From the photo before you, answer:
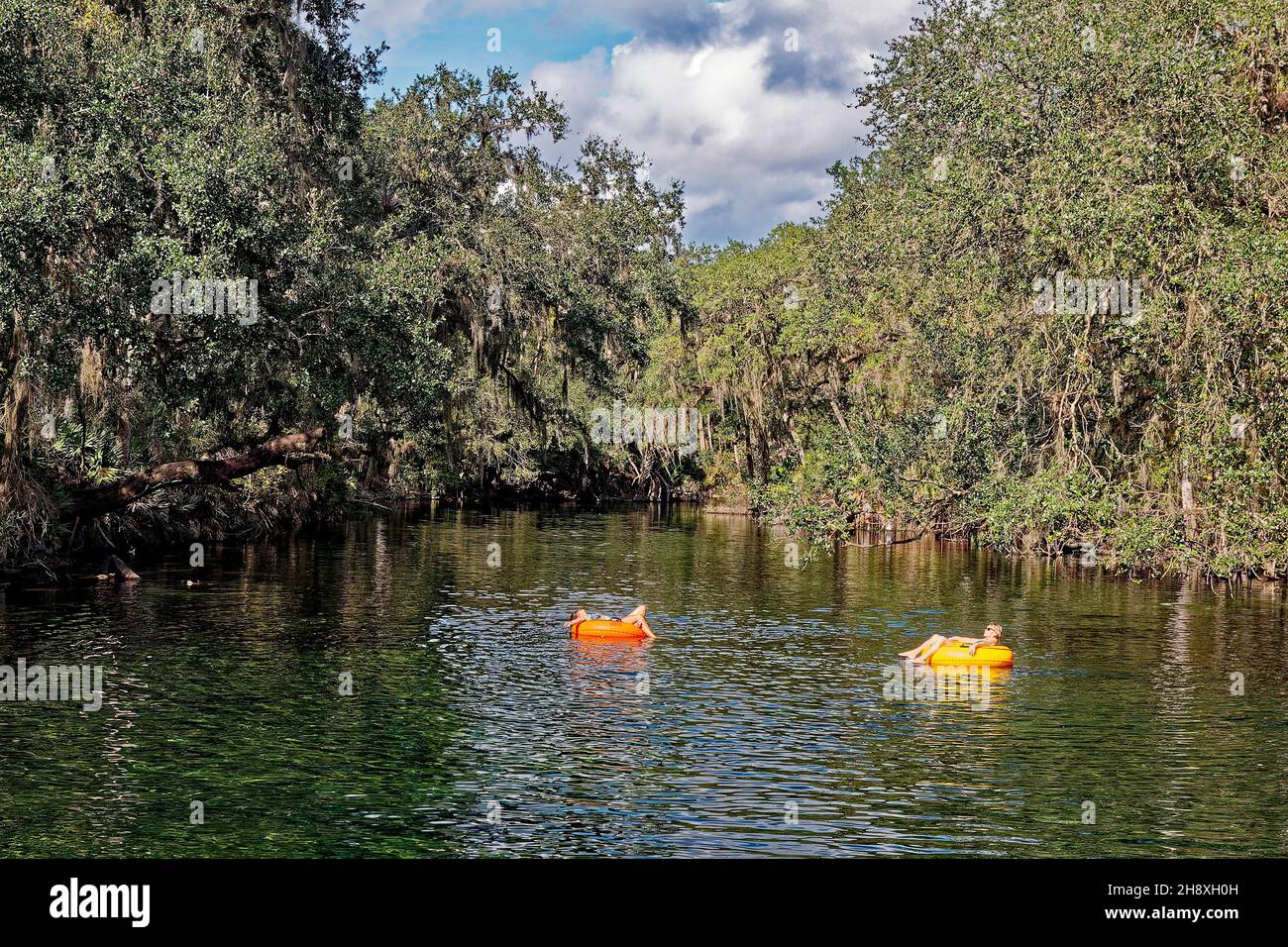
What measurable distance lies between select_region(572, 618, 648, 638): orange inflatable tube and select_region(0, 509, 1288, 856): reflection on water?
0.44m

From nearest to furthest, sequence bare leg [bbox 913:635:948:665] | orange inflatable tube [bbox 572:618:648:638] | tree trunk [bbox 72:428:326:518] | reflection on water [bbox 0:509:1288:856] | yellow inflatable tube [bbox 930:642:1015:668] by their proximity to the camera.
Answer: reflection on water [bbox 0:509:1288:856] → yellow inflatable tube [bbox 930:642:1015:668] → bare leg [bbox 913:635:948:665] → orange inflatable tube [bbox 572:618:648:638] → tree trunk [bbox 72:428:326:518]

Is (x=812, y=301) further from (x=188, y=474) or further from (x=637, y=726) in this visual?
(x=637, y=726)

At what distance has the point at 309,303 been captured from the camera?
2803 centimetres

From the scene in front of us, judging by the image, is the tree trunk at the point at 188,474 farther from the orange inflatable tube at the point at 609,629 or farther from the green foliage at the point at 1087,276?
the green foliage at the point at 1087,276

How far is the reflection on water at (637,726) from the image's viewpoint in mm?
12914

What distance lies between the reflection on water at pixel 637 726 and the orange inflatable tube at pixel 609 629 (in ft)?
1.45

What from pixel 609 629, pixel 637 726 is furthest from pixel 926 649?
pixel 637 726

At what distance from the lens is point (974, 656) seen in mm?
21594

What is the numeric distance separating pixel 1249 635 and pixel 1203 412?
5.80 meters

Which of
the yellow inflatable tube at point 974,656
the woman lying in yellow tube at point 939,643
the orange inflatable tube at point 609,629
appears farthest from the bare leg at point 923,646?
the orange inflatable tube at point 609,629

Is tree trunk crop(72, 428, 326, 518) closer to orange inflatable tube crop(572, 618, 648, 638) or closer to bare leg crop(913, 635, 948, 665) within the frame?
orange inflatable tube crop(572, 618, 648, 638)

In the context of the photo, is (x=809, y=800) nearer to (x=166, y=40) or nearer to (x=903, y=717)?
(x=903, y=717)

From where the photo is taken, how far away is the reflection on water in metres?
12.9

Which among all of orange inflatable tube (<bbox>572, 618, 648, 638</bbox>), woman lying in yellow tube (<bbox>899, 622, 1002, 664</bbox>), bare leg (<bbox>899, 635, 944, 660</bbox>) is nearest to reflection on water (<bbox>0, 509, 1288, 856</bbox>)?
orange inflatable tube (<bbox>572, 618, 648, 638</bbox>)
